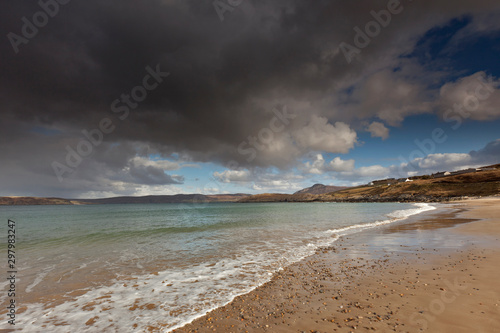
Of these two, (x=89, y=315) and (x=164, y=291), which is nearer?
(x=89, y=315)

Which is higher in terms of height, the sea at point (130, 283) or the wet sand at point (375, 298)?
the wet sand at point (375, 298)

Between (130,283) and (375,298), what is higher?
(375,298)

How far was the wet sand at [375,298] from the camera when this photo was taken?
234 inches

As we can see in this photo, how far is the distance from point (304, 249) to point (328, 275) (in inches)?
252

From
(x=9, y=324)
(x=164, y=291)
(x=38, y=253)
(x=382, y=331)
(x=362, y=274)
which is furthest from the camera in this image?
(x=38, y=253)

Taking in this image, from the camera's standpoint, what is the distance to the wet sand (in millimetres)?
5953

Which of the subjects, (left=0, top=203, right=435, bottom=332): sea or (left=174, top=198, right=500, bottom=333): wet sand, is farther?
(left=0, top=203, right=435, bottom=332): sea

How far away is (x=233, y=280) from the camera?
10484 millimetres

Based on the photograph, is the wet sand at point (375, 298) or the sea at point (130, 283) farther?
the sea at point (130, 283)

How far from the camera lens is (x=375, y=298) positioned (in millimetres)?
7430

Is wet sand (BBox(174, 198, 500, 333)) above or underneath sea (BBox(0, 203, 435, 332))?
above

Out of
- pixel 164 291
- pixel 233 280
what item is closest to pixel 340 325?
pixel 233 280

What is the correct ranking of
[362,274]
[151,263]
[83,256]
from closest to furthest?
[362,274] < [151,263] < [83,256]

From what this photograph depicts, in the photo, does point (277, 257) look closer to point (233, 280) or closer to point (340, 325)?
point (233, 280)
